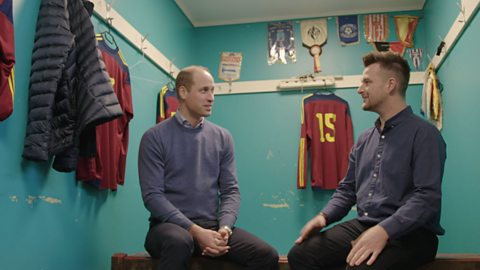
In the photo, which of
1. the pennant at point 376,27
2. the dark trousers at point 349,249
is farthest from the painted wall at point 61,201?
the pennant at point 376,27

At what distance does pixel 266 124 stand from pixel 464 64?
1927 millimetres

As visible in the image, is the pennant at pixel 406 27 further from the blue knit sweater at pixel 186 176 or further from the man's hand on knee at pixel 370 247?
the man's hand on knee at pixel 370 247

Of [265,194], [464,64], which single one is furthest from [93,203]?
[464,64]

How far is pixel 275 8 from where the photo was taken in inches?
171

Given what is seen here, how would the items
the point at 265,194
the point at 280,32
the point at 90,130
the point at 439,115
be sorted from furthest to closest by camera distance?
the point at 280,32
the point at 265,194
the point at 439,115
the point at 90,130

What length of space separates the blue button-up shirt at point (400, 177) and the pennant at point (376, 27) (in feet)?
7.80

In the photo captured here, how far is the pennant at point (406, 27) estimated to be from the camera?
13.9 feet

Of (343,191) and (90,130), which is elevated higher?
(90,130)

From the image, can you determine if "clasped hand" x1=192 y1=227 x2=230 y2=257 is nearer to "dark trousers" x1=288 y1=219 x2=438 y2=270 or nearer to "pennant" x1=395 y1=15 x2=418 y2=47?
"dark trousers" x1=288 y1=219 x2=438 y2=270

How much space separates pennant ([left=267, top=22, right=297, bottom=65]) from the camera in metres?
4.43

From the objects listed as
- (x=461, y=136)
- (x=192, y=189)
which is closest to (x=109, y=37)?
(x=192, y=189)

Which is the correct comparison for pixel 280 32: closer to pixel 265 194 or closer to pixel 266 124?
pixel 266 124

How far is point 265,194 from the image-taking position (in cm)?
419

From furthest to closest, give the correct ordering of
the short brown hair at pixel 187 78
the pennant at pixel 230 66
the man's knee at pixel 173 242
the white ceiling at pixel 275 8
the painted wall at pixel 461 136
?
the pennant at pixel 230 66 → the white ceiling at pixel 275 8 → the painted wall at pixel 461 136 → the short brown hair at pixel 187 78 → the man's knee at pixel 173 242
